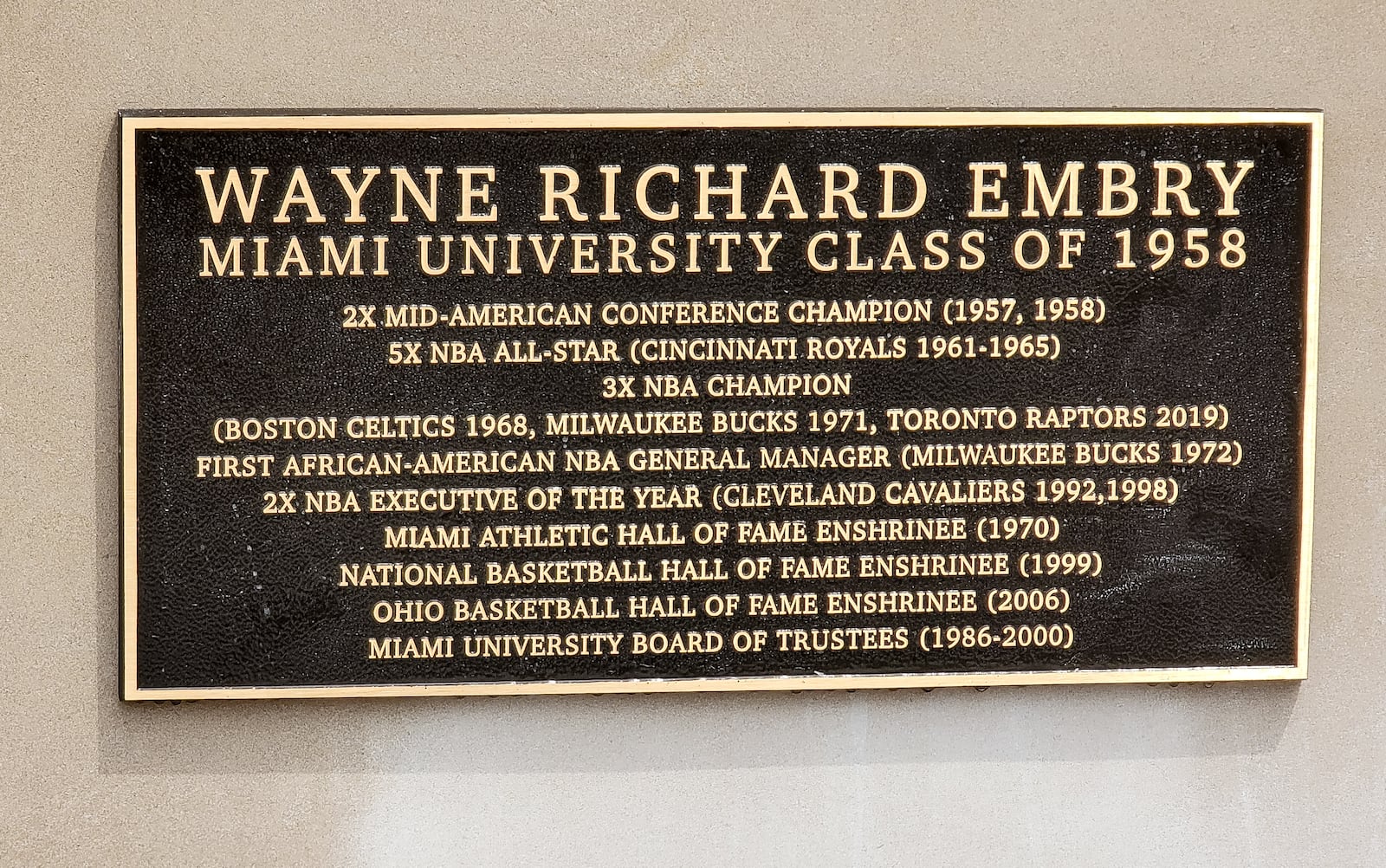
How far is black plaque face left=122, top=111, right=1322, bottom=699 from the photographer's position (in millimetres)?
2580

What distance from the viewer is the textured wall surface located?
8.59 ft

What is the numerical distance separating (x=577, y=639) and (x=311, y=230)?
1.08 m

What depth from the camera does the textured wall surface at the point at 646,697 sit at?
8.59 feet

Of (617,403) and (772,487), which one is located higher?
(617,403)

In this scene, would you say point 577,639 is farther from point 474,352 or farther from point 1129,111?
point 1129,111

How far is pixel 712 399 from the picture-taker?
2648 millimetres

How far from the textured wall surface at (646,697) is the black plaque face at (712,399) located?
12 centimetres

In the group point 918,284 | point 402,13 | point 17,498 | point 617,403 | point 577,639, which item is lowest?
point 577,639

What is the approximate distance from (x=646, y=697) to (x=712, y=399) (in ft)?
2.32

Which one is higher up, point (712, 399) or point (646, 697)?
point (712, 399)

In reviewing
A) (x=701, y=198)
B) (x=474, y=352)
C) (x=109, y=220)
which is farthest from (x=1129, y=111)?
(x=109, y=220)

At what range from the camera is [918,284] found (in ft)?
8.69

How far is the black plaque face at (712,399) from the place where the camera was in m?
2.58

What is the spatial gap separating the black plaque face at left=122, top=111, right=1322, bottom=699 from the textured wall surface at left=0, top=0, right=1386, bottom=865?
12cm
